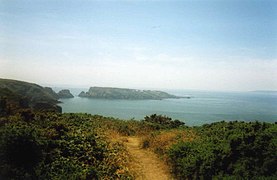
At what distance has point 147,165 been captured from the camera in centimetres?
1130

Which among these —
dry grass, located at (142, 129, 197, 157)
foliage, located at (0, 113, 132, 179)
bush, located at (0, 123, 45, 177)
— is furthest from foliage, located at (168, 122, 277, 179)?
bush, located at (0, 123, 45, 177)

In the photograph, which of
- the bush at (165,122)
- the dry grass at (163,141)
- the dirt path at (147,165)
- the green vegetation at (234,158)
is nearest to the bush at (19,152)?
the dirt path at (147,165)

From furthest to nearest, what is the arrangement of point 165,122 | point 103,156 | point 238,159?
point 165,122, point 103,156, point 238,159

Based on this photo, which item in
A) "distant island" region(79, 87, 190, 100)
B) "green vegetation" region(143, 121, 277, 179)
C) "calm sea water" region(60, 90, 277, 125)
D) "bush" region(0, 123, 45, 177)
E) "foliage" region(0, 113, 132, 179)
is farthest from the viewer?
"distant island" region(79, 87, 190, 100)

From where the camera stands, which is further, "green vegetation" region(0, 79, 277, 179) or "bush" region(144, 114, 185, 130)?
"bush" region(144, 114, 185, 130)

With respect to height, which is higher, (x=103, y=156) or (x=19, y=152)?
(x=19, y=152)

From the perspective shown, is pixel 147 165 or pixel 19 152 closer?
pixel 19 152

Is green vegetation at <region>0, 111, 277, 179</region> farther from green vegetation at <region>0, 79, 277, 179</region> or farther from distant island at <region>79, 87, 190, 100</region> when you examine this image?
distant island at <region>79, 87, 190, 100</region>

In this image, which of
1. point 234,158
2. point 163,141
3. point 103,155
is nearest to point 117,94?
point 163,141

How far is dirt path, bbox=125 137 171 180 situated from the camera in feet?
33.3

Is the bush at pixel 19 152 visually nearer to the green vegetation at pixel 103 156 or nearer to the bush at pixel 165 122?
the green vegetation at pixel 103 156

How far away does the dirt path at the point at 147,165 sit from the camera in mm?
10141

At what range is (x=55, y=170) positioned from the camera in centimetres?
830

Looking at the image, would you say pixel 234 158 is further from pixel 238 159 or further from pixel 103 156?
pixel 103 156
